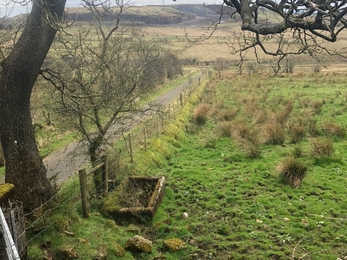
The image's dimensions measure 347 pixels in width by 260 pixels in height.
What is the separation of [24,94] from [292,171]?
23.3ft

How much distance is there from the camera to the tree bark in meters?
5.43

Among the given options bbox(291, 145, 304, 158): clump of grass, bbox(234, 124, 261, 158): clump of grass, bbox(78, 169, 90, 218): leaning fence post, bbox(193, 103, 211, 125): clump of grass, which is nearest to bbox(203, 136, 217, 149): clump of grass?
bbox(234, 124, 261, 158): clump of grass

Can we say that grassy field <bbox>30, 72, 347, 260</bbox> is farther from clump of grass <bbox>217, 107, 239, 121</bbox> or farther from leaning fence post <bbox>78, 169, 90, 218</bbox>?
clump of grass <bbox>217, 107, 239, 121</bbox>

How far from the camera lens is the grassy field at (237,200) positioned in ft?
20.9

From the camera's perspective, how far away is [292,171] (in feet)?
32.0

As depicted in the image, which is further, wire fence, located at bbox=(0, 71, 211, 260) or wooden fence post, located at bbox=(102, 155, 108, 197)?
wooden fence post, located at bbox=(102, 155, 108, 197)

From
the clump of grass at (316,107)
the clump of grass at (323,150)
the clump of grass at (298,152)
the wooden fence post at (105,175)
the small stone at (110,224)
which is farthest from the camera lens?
the clump of grass at (316,107)

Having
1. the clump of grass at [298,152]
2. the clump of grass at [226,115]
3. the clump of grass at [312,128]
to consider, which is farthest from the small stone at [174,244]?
the clump of grass at [226,115]

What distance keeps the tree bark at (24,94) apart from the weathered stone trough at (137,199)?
2229 mm

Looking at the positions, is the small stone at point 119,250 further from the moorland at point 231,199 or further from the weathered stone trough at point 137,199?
the weathered stone trough at point 137,199

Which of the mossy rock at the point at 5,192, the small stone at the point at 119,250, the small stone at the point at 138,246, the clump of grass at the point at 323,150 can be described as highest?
the mossy rock at the point at 5,192

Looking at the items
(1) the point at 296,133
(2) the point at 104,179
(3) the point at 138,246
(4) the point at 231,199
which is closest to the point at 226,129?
(1) the point at 296,133

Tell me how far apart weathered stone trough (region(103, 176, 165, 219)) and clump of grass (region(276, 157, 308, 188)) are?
3323 millimetres

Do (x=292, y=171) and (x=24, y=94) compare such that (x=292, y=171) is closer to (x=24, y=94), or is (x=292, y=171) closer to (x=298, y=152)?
(x=298, y=152)
